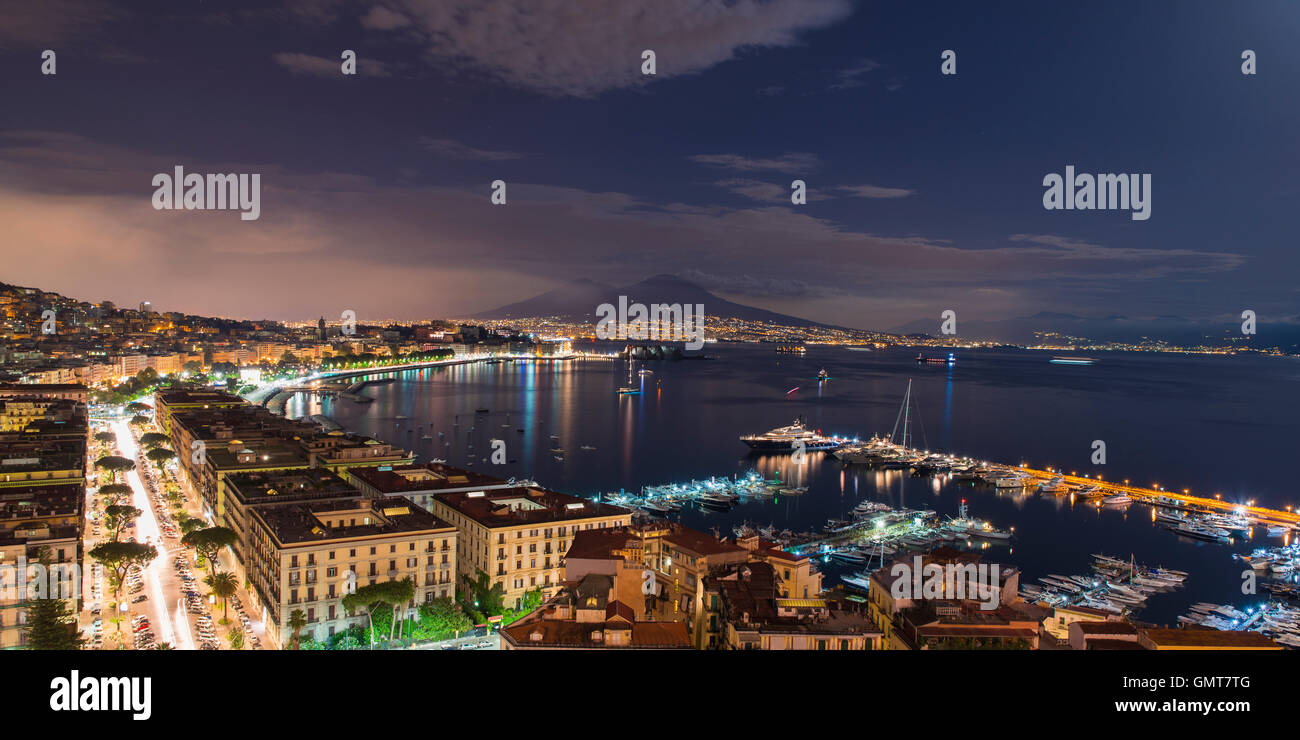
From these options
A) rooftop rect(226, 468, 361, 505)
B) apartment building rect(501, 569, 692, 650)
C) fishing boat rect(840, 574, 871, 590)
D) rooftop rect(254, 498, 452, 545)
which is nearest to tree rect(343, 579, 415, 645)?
rooftop rect(254, 498, 452, 545)

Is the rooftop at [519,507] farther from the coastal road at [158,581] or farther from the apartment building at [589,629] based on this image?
the coastal road at [158,581]

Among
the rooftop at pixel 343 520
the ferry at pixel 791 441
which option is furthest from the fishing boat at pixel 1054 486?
the rooftop at pixel 343 520

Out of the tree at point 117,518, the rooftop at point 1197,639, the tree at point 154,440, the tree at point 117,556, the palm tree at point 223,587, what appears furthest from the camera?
the tree at point 154,440

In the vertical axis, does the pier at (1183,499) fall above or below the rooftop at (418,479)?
below

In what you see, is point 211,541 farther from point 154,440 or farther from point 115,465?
point 154,440

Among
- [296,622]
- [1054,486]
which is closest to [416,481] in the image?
[296,622]

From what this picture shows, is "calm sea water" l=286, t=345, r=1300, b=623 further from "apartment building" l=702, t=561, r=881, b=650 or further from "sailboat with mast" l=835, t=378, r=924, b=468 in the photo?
"apartment building" l=702, t=561, r=881, b=650
